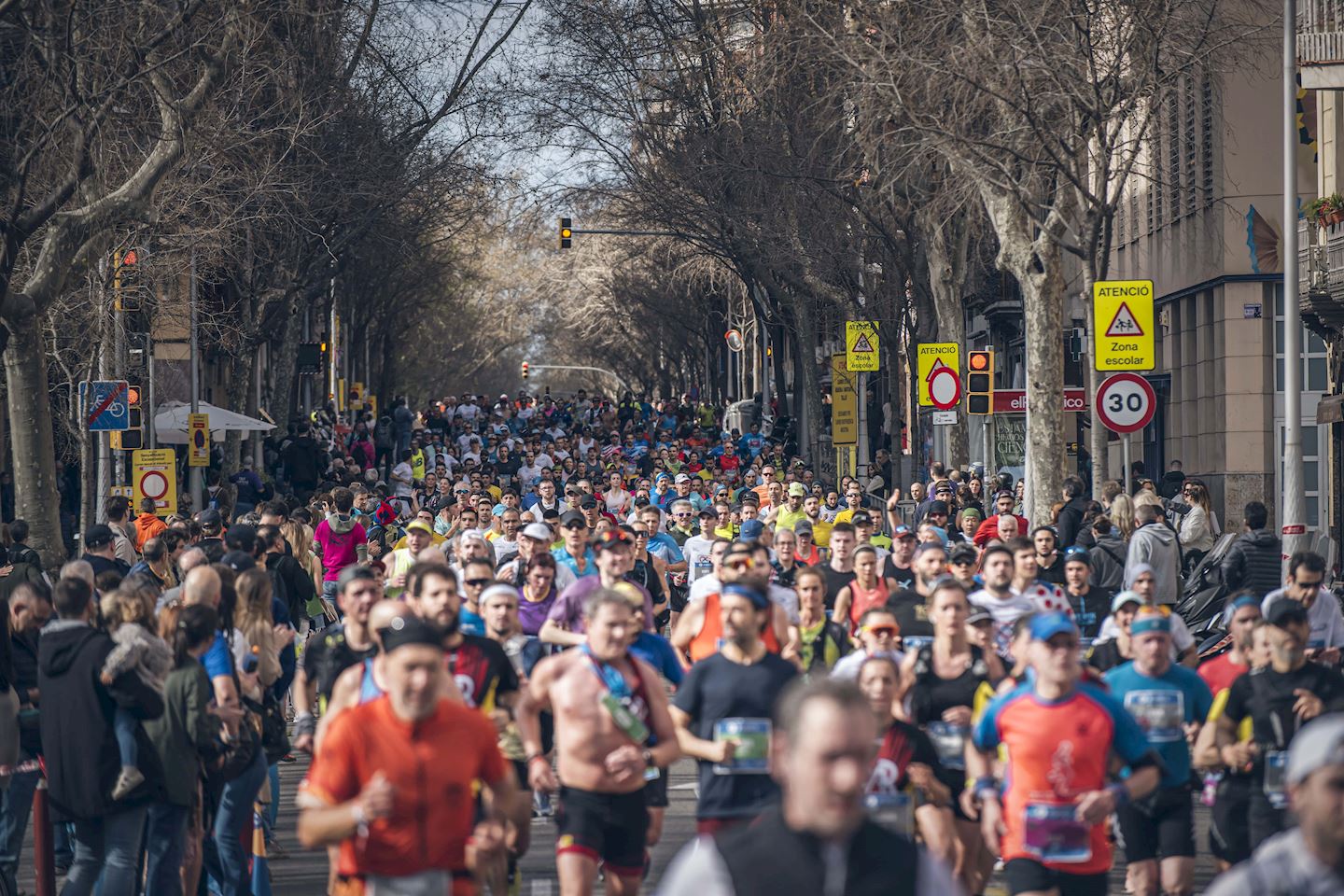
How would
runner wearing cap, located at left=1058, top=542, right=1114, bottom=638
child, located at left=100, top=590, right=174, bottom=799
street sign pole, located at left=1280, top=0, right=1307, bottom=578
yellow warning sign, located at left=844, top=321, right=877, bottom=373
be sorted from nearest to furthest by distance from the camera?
1. child, located at left=100, top=590, right=174, bottom=799
2. runner wearing cap, located at left=1058, top=542, right=1114, bottom=638
3. street sign pole, located at left=1280, top=0, right=1307, bottom=578
4. yellow warning sign, located at left=844, top=321, right=877, bottom=373

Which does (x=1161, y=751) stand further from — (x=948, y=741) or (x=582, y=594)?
(x=582, y=594)

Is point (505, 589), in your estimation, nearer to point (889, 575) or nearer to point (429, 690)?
point (429, 690)

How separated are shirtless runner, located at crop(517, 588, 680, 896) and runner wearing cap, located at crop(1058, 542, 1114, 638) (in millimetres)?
5052

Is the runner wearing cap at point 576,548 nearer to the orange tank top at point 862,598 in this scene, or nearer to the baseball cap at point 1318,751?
the orange tank top at point 862,598

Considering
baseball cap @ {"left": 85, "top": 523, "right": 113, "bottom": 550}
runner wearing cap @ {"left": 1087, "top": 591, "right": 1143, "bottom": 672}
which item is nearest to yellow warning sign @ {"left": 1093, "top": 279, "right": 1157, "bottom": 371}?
runner wearing cap @ {"left": 1087, "top": 591, "right": 1143, "bottom": 672}

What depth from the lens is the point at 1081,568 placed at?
12.9 meters

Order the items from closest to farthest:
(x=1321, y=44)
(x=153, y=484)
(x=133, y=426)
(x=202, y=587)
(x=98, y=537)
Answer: (x=202, y=587)
(x=98, y=537)
(x=133, y=426)
(x=153, y=484)
(x=1321, y=44)

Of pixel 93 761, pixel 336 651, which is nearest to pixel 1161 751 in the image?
pixel 336 651

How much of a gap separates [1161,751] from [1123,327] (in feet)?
34.2

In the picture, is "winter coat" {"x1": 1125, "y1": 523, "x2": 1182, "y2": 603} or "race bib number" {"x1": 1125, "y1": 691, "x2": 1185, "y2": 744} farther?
"winter coat" {"x1": 1125, "y1": 523, "x2": 1182, "y2": 603}

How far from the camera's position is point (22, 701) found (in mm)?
10766

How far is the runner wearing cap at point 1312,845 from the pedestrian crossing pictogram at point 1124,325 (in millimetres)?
14618

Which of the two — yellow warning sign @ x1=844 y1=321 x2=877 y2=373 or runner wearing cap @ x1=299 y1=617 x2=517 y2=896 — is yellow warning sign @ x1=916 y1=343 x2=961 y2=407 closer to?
yellow warning sign @ x1=844 y1=321 x2=877 y2=373

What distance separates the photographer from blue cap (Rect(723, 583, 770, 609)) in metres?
8.58
